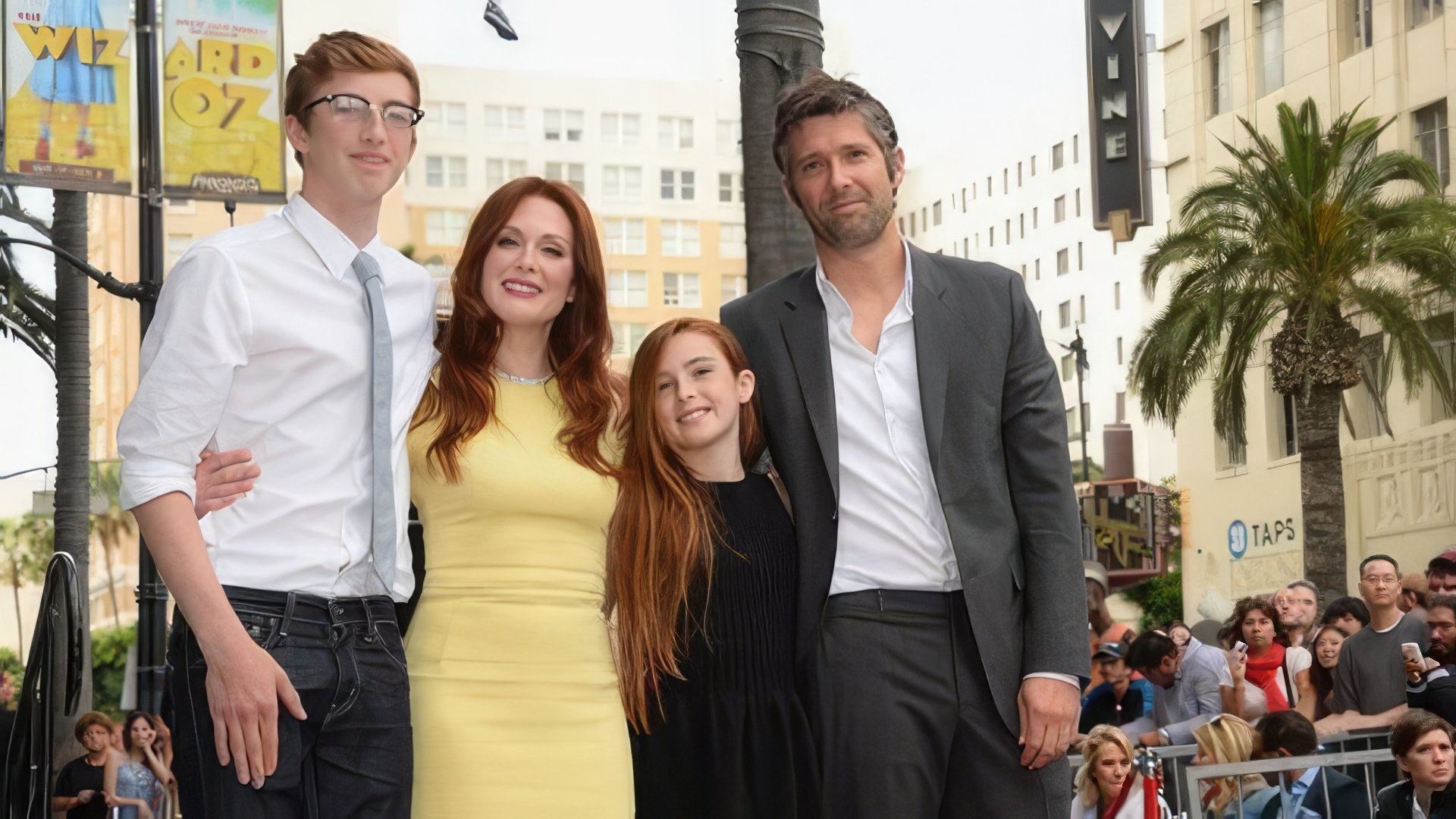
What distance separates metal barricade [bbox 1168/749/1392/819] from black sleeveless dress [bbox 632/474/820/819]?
4440 millimetres

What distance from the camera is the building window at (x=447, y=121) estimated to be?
95.2m

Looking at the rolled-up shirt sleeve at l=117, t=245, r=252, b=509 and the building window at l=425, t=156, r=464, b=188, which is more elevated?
the building window at l=425, t=156, r=464, b=188

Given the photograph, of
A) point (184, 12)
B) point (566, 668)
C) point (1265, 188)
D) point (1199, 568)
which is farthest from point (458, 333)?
point (1199, 568)

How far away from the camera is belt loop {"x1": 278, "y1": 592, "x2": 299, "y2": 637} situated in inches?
105

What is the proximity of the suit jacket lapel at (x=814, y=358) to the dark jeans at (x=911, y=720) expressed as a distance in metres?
0.29

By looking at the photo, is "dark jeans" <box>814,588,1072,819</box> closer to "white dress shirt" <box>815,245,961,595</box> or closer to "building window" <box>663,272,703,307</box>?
"white dress shirt" <box>815,245,961,595</box>

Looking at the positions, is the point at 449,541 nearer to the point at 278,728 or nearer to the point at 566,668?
the point at 566,668

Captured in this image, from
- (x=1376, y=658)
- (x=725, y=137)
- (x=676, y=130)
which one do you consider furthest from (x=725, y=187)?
(x=1376, y=658)

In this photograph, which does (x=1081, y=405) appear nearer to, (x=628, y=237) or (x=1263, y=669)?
(x=628, y=237)

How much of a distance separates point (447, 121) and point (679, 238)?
Result: 1549 cm

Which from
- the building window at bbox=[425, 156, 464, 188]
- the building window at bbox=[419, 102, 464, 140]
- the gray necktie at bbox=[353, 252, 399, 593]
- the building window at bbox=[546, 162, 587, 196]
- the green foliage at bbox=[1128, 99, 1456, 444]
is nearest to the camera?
the gray necktie at bbox=[353, 252, 399, 593]

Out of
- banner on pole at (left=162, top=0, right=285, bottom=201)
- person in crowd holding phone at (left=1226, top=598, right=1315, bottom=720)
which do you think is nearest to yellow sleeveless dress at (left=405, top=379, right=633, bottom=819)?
person in crowd holding phone at (left=1226, top=598, right=1315, bottom=720)

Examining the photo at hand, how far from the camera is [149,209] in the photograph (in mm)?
11711

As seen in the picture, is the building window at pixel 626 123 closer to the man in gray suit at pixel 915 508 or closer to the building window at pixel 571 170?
the building window at pixel 571 170
